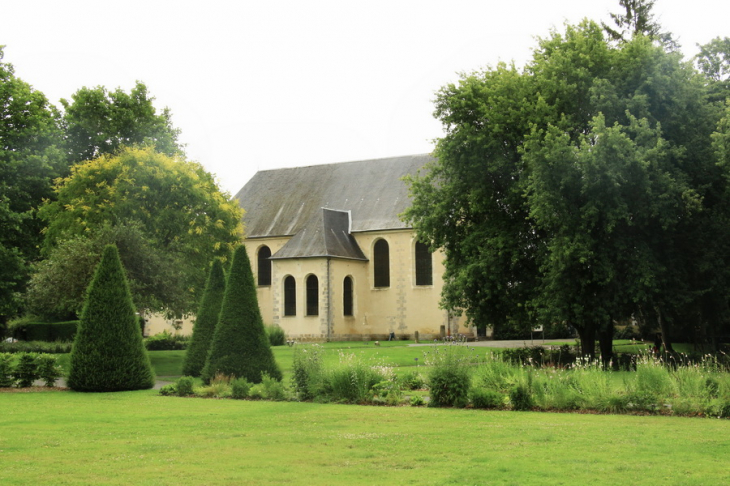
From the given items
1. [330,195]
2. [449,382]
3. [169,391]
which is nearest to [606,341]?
[449,382]

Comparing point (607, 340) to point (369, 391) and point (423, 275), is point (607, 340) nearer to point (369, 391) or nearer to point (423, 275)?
point (369, 391)

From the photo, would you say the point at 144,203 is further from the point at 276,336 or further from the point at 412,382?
the point at 412,382

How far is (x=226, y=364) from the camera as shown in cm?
1898

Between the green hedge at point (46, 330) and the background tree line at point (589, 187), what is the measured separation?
24255mm

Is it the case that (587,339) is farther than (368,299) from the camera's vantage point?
No

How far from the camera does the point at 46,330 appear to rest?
43.8 metres

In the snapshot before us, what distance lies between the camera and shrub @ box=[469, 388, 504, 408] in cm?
1469

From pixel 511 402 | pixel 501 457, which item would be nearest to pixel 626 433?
pixel 501 457

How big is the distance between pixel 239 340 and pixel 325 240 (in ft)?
96.1

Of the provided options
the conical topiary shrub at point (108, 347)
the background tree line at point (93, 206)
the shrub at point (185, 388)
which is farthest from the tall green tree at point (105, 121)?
the shrub at point (185, 388)

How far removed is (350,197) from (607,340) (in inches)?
1130

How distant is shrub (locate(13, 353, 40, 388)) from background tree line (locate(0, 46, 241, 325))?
6102 mm

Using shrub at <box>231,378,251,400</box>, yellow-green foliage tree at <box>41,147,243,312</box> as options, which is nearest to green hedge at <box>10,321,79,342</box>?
yellow-green foliage tree at <box>41,147,243,312</box>

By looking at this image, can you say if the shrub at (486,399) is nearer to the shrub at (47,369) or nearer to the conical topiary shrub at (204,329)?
the conical topiary shrub at (204,329)
